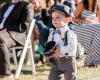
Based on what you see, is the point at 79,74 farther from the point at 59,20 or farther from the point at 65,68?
the point at 59,20

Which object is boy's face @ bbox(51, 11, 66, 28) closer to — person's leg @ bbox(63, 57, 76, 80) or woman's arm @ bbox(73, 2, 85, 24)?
person's leg @ bbox(63, 57, 76, 80)

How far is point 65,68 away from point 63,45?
0.28 meters

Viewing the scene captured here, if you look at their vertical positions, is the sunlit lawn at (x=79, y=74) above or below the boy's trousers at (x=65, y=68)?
below

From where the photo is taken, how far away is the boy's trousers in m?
4.92

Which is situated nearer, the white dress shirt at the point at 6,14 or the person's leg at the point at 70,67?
the person's leg at the point at 70,67

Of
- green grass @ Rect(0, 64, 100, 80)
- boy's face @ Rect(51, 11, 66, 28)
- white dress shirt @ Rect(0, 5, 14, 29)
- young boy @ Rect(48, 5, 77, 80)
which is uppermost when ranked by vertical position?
boy's face @ Rect(51, 11, 66, 28)

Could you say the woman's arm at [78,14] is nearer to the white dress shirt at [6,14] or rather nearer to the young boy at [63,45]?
the white dress shirt at [6,14]

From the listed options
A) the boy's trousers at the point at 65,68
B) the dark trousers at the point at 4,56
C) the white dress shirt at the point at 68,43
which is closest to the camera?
the white dress shirt at the point at 68,43

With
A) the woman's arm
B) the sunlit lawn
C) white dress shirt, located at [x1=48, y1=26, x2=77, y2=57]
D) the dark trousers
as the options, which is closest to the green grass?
the sunlit lawn

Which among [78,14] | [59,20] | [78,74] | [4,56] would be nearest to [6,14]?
[4,56]

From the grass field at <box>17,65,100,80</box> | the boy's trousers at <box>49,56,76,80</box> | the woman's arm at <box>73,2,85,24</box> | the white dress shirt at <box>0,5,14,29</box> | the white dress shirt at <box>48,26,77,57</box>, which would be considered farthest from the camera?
the woman's arm at <box>73,2,85,24</box>

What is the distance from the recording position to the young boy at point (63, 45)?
482 cm

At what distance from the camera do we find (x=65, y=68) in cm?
493

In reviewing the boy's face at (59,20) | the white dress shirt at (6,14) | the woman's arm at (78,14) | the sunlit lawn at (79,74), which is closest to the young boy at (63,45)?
the boy's face at (59,20)
